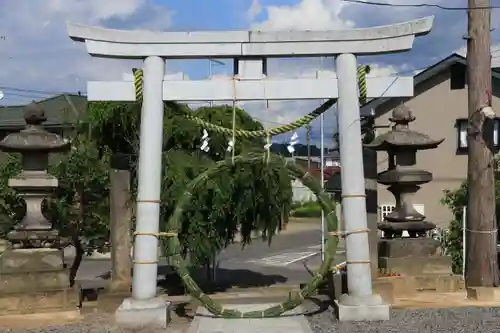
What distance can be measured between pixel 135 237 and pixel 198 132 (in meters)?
5.98

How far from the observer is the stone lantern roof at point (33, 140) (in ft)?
27.1

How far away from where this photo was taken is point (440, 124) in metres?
21.2

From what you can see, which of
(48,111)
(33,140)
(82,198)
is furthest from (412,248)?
(48,111)

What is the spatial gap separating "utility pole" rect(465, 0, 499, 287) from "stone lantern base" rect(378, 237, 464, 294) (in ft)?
1.70

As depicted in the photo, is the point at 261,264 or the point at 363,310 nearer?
the point at 363,310

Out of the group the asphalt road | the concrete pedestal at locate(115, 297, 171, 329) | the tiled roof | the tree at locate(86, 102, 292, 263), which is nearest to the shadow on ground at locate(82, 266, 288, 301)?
the asphalt road

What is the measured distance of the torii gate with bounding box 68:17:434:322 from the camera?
7.18 meters

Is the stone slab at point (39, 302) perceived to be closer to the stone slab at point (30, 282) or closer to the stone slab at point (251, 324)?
the stone slab at point (30, 282)

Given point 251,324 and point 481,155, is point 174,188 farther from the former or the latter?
point 481,155

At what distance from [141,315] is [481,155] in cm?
559

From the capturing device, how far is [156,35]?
7293 millimetres

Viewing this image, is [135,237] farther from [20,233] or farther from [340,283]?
[340,283]

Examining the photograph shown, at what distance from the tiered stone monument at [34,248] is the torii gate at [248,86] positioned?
1416 millimetres

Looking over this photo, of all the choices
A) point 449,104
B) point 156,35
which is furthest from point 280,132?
point 449,104
